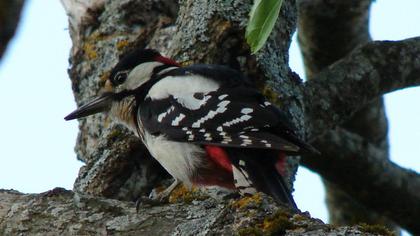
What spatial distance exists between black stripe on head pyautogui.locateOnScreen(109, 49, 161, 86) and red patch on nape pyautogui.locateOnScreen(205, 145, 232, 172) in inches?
28.9

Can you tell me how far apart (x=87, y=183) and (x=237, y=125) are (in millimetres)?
801

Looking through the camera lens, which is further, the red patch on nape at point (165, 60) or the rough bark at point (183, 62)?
the red patch on nape at point (165, 60)

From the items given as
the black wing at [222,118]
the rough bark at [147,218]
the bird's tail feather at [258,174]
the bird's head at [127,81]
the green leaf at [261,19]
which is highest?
the bird's head at [127,81]

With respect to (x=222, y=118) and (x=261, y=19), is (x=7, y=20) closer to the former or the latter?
(x=261, y=19)

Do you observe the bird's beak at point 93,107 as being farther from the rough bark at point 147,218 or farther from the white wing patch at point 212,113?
the rough bark at point 147,218

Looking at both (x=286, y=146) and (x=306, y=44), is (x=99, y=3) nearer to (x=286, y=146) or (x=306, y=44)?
(x=306, y=44)

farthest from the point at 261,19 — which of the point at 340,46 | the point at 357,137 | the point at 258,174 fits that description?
the point at 340,46

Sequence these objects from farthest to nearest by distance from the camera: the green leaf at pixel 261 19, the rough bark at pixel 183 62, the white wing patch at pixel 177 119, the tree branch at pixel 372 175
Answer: the tree branch at pixel 372 175
the white wing patch at pixel 177 119
the rough bark at pixel 183 62
the green leaf at pixel 261 19

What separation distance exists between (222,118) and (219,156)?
0.50ft

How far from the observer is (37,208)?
118 inches

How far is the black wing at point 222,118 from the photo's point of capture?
3.47 m

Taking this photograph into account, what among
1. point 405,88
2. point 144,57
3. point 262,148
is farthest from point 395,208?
point 262,148

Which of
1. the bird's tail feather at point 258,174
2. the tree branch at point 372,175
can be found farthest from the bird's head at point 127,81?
the tree branch at point 372,175

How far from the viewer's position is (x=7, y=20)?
6.38 ft
